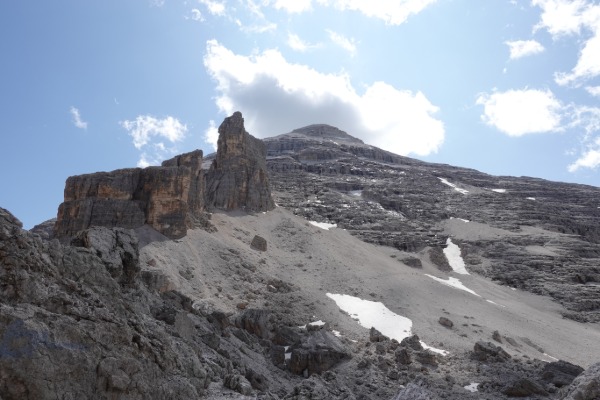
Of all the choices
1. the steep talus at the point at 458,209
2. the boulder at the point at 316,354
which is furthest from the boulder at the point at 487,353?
the steep talus at the point at 458,209

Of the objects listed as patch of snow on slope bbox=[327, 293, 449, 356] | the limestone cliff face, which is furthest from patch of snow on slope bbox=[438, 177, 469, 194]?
patch of snow on slope bbox=[327, 293, 449, 356]

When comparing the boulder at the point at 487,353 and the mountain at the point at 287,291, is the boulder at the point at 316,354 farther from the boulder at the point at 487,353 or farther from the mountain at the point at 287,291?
the boulder at the point at 487,353

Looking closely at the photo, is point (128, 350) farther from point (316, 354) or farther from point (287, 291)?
point (287, 291)

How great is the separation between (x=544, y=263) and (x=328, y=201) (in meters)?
39.8

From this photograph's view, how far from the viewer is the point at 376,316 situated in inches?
1748

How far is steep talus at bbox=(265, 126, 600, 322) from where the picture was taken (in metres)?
72.8

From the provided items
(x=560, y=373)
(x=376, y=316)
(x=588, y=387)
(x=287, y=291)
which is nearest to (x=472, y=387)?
(x=560, y=373)

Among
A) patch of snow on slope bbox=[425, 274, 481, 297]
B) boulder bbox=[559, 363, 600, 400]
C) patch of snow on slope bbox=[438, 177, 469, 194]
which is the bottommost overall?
patch of snow on slope bbox=[425, 274, 481, 297]

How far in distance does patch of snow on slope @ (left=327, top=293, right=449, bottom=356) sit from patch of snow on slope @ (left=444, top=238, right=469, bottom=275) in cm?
2960

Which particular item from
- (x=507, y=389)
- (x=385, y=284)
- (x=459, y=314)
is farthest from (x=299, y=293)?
(x=507, y=389)

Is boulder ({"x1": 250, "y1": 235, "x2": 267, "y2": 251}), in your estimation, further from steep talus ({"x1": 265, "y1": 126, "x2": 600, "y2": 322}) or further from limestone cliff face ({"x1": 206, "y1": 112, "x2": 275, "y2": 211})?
steep talus ({"x1": 265, "y1": 126, "x2": 600, "y2": 322})

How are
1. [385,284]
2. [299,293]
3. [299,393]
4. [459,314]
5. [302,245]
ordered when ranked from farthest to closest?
[302,245], [385,284], [459,314], [299,293], [299,393]

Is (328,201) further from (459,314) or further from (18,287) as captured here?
(18,287)

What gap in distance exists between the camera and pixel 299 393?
60.6ft
